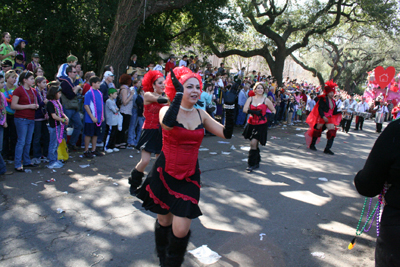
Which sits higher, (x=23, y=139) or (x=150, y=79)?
(x=150, y=79)

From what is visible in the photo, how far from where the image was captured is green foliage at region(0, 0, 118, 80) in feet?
35.7

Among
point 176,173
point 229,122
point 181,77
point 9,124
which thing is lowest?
point 9,124

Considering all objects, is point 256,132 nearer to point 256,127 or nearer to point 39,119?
point 256,127

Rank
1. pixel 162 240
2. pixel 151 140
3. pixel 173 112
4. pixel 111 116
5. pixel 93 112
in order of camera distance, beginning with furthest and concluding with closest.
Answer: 1. pixel 111 116
2. pixel 93 112
3. pixel 151 140
4. pixel 162 240
5. pixel 173 112

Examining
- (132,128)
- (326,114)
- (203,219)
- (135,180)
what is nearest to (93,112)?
(132,128)

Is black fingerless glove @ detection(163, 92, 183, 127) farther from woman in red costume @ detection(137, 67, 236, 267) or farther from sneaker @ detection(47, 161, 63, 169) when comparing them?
sneaker @ detection(47, 161, 63, 169)

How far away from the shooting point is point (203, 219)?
431 cm

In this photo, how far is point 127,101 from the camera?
8188mm

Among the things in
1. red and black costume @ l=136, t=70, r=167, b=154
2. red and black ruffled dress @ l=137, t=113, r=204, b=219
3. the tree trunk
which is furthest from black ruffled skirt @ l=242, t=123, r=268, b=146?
the tree trunk

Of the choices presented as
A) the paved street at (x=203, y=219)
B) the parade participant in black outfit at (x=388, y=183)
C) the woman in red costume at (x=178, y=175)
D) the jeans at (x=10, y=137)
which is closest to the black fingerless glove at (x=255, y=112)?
the paved street at (x=203, y=219)

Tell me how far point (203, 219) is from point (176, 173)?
5.17 ft

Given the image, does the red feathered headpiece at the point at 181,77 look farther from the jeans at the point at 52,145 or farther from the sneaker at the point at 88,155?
the sneaker at the point at 88,155

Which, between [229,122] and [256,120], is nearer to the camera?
[229,122]

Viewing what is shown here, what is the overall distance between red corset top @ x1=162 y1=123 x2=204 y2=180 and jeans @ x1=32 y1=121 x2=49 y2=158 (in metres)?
4.42
